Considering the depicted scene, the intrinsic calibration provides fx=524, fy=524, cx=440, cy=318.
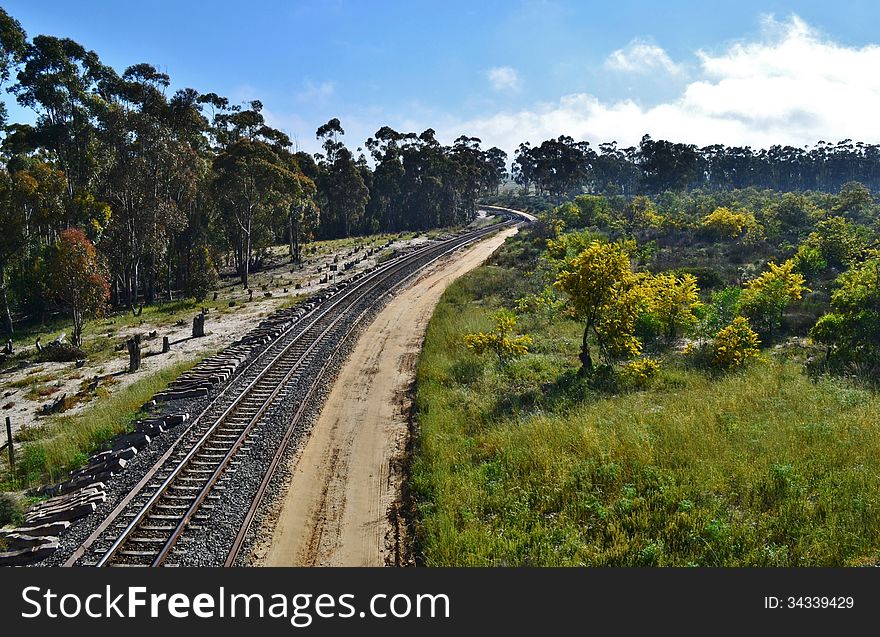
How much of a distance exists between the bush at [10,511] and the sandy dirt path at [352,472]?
5.36m

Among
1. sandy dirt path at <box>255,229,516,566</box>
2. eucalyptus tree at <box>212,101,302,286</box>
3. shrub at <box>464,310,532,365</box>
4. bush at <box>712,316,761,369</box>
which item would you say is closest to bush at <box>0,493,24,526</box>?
sandy dirt path at <box>255,229,516,566</box>

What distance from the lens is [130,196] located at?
3772 cm

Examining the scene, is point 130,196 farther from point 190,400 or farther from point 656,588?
point 656,588

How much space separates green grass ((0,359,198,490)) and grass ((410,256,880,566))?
9095mm

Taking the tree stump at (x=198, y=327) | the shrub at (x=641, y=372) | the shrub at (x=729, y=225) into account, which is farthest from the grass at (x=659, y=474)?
the shrub at (x=729, y=225)

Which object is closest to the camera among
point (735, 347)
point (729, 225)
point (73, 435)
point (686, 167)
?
point (73, 435)

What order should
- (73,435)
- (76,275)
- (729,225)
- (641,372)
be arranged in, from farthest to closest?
(729,225) < (76,275) < (641,372) < (73,435)

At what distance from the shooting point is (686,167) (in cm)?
9556

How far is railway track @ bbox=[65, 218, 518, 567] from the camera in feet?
31.5

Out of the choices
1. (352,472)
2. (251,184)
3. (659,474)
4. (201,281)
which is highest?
(251,184)

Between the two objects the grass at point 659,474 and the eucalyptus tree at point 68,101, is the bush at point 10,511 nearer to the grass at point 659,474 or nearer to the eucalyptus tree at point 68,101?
the grass at point 659,474

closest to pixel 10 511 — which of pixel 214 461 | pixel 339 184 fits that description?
pixel 214 461

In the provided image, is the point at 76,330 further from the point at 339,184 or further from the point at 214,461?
the point at 339,184

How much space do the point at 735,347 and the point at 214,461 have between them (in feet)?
51.6
